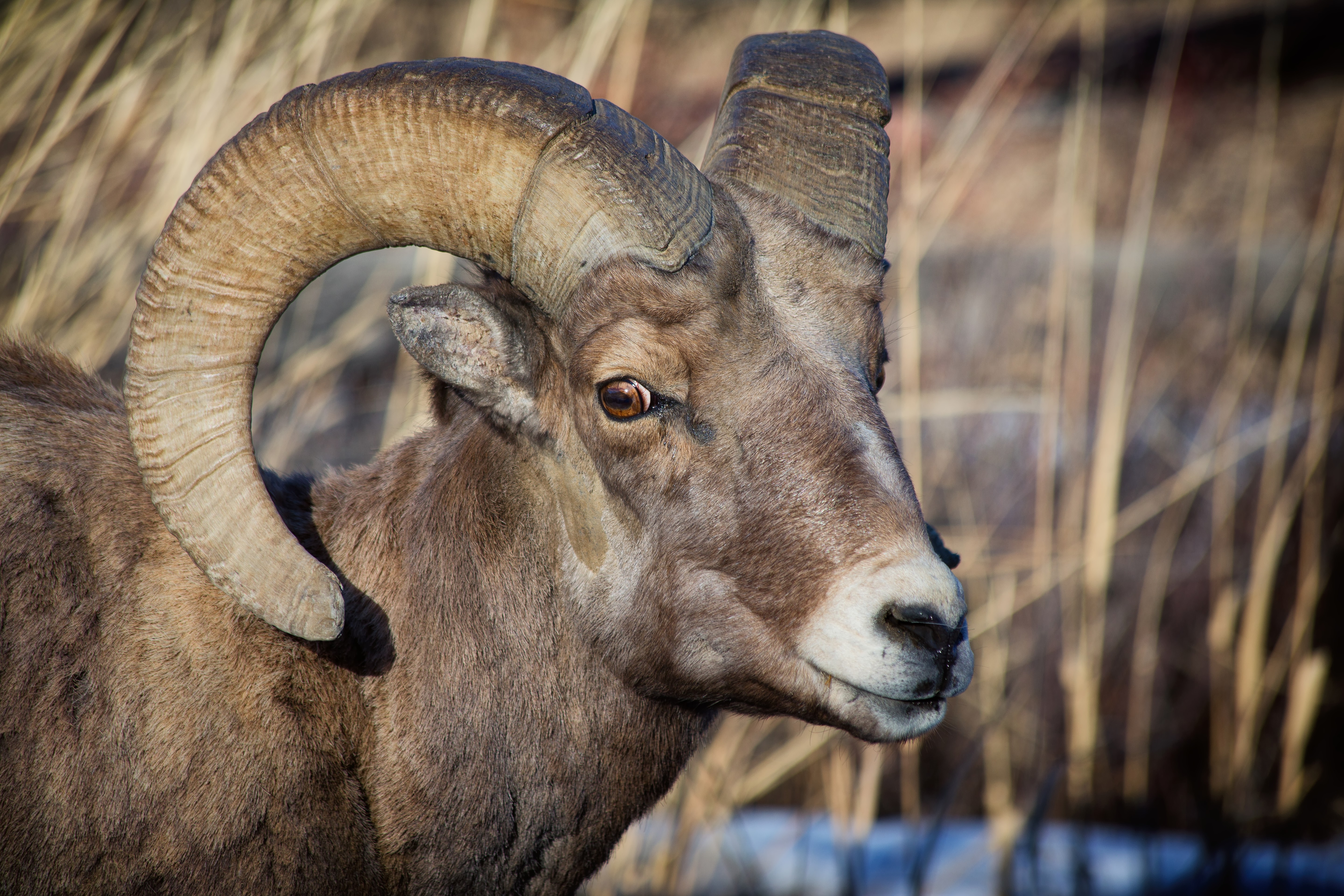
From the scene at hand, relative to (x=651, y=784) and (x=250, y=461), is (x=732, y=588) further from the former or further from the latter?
(x=250, y=461)

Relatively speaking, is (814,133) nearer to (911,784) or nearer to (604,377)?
(604,377)

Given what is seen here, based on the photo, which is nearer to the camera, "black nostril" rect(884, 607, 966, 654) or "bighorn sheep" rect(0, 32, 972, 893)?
"black nostril" rect(884, 607, 966, 654)

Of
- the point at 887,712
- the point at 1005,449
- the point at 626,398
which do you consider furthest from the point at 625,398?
the point at 1005,449

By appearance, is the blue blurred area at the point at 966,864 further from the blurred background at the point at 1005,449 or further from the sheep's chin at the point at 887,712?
the sheep's chin at the point at 887,712

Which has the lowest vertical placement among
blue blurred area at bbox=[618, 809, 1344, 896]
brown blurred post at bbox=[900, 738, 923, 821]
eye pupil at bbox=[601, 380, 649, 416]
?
blue blurred area at bbox=[618, 809, 1344, 896]

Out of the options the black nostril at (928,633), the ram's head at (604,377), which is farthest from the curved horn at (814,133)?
the black nostril at (928,633)

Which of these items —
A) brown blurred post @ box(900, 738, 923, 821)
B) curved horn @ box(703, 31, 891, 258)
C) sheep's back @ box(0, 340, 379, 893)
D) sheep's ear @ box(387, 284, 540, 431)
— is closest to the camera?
sheep's back @ box(0, 340, 379, 893)

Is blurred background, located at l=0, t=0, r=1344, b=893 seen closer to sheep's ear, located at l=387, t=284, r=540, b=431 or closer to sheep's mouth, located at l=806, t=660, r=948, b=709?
sheep's ear, located at l=387, t=284, r=540, b=431

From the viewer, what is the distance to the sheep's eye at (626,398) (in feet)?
9.32

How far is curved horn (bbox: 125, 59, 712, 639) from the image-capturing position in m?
2.66

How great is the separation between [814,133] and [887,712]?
1991mm

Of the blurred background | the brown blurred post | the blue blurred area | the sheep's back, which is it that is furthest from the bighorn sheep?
the brown blurred post

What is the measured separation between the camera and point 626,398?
9.34ft

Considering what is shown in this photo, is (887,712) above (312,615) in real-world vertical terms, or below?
below
